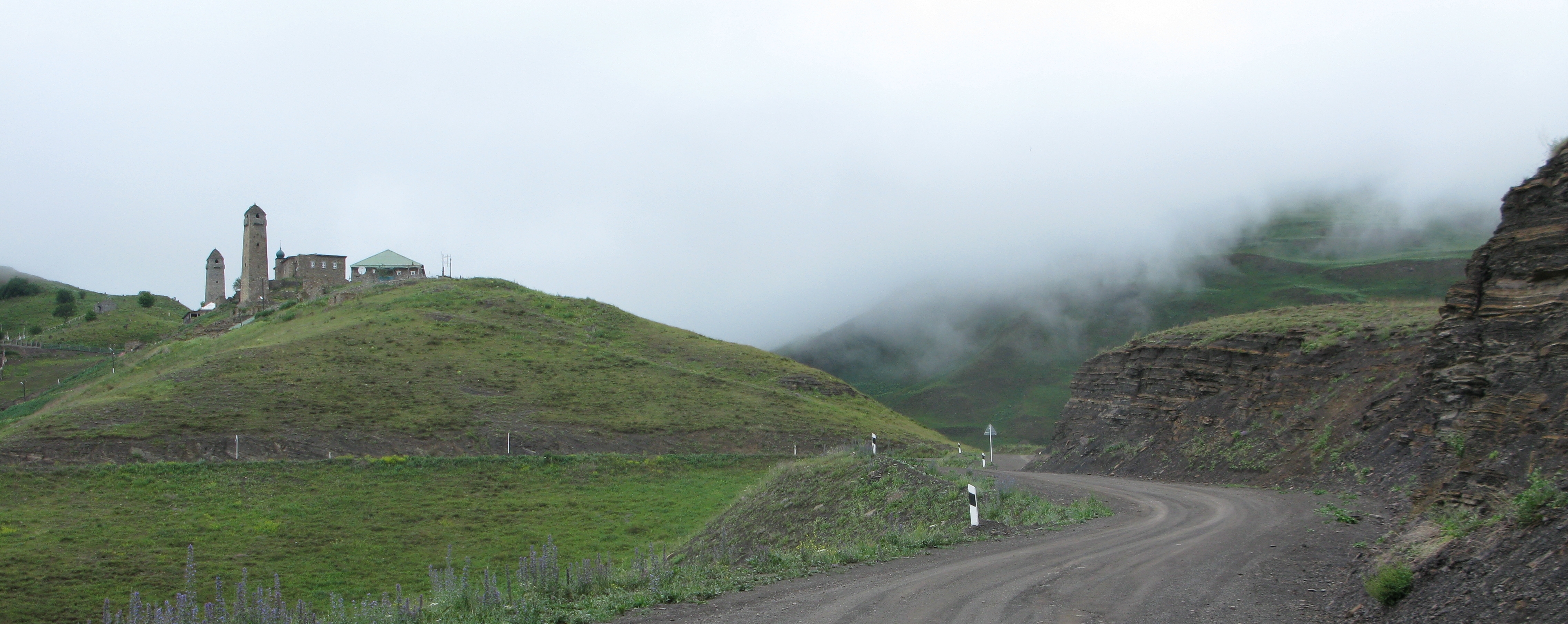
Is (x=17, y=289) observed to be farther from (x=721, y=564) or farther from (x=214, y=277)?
(x=721, y=564)

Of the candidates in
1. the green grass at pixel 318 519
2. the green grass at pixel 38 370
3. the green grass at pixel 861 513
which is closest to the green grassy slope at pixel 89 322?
the green grass at pixel 38 370

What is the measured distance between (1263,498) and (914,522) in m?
8.61

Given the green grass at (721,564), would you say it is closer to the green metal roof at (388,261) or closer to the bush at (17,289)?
the green metal roof at (388,261)

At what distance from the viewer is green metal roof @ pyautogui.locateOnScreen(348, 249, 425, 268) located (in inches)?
4058

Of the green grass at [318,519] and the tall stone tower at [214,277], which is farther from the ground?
the tall stone tower at [214,277]

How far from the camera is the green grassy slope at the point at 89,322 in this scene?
97.9m

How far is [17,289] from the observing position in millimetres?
142125

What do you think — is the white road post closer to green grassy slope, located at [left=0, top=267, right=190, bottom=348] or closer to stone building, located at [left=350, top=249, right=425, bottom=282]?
stone building, located at [left=350, top=249, right=425, bottom=282]

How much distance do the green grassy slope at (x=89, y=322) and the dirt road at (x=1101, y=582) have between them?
103060 millimetres

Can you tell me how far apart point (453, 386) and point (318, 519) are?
847 inches

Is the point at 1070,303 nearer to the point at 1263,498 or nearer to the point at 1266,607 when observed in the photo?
the point at 1263,498

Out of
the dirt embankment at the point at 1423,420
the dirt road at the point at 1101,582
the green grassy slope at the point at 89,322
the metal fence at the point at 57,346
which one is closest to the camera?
the dirt embankment at the point at 1423,420

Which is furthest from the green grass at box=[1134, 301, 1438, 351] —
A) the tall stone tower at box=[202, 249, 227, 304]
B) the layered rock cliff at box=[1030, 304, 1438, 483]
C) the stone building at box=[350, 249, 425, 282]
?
the tall stone tower at box=[202, 249, 227, 304]

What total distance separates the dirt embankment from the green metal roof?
88.0 m
